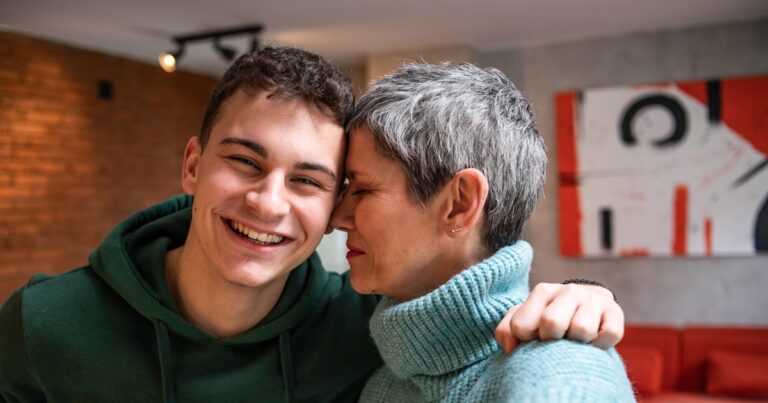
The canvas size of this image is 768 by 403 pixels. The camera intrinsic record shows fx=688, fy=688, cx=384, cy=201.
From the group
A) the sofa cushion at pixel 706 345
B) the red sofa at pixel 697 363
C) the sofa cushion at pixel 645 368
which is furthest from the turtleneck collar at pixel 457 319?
the sofa cushion at pixel 706 345

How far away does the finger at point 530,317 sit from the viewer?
1011 mm

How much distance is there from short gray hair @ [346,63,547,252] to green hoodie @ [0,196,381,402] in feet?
1.54

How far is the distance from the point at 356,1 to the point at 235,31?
1175 mm

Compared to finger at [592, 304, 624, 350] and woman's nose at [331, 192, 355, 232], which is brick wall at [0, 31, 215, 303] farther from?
finger at [592, 304, 624, 350]

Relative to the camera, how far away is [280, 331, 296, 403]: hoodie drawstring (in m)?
1.48

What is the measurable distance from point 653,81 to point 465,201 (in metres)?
4.73

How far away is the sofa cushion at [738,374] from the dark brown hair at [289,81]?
411 centimetres

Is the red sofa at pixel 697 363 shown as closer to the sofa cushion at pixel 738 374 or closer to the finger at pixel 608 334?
the sofa cushion at pixel 738 374

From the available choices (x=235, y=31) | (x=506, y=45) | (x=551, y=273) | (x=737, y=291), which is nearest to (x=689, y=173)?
(x=737, y=291)

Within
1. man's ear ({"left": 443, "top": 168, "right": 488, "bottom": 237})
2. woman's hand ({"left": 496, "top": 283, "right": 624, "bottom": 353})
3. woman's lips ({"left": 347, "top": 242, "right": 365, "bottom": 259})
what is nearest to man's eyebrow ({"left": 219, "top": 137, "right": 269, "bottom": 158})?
woman's lips ({"left": 347, "top": 242, "right": 365, "bottom": 259})

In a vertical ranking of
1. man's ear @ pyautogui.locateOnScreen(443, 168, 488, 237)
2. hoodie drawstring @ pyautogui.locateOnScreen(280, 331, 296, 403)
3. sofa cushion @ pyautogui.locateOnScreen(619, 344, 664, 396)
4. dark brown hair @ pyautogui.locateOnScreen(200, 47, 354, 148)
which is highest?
dark brown hair @ pyautogui.locateOnScreen(200, 47, 354, 148)

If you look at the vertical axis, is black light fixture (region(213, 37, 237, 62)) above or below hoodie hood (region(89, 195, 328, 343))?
above

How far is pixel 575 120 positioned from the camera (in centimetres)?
566

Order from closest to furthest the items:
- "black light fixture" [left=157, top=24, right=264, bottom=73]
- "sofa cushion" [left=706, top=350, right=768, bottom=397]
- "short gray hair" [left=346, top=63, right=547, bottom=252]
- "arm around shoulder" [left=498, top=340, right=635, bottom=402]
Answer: "arm around shoulder" [left=498, top=340, right=635, bottom=402] → "short gray hair" [left=346, top=63, right=547, bottom=252] → "sofa cushion" [left=706, top=350, right=768, bottom=397] → "black light fixture" [left=157, top=24, right=264, bottom=73]
